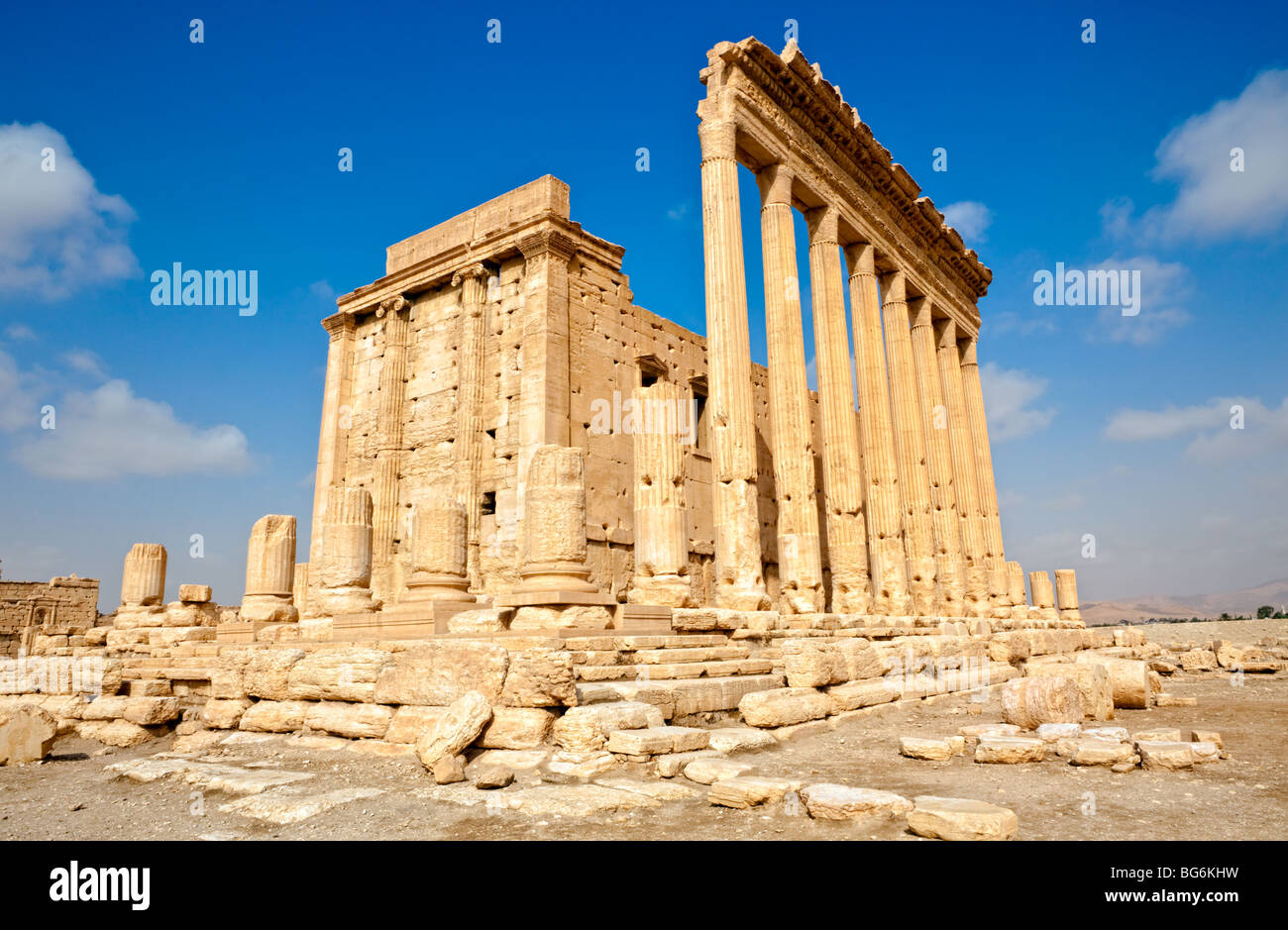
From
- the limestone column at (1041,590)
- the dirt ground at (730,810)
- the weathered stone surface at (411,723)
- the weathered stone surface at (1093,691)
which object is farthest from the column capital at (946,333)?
the weathered stone surface at (411,723)

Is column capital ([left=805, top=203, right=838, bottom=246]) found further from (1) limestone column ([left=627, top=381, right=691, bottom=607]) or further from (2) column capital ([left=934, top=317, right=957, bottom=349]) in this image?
(1) limestone column ([left=627, top=381, right=691, bottom=607])

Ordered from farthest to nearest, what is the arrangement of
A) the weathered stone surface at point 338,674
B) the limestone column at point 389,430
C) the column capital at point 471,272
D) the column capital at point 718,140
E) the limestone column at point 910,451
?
the limestone column at point 910,451, the limestone column at point 389,430, the column capital at point 471,272, the column capital at point 718,140, the weathered stone surface at point 338,674

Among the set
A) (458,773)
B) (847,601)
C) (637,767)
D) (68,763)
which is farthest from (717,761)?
(847,601)

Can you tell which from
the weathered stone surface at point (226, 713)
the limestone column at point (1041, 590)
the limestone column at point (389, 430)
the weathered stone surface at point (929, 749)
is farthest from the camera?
the limestone column at point (1041, 590)

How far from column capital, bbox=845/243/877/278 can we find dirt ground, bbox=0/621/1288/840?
1461 centimetres

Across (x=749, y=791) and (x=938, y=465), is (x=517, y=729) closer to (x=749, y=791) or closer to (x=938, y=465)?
(x=749, y=791)

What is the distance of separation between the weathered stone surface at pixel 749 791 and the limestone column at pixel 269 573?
12.5m

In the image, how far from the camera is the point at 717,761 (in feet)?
20.1

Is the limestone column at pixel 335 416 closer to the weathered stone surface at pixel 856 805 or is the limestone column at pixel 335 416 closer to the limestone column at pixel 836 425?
the limestone column at pixel 836 425

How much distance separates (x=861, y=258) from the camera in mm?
20844

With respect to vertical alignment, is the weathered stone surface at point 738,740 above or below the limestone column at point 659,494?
below

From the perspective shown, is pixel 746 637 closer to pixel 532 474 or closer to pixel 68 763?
pixel 532 474

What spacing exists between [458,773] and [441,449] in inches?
553

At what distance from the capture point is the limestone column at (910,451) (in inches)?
799
